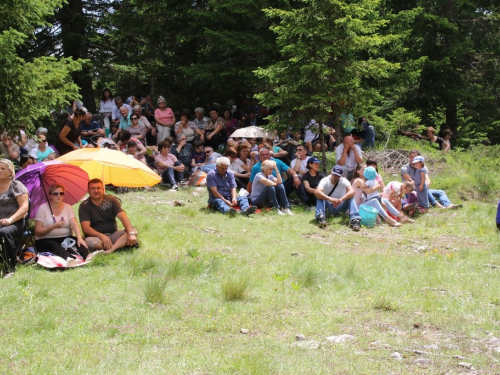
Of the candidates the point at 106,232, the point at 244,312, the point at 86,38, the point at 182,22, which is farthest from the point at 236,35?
the point at 244,312

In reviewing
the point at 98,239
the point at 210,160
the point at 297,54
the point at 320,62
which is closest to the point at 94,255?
the point at 98,239

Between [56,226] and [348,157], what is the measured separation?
7487 millimetres

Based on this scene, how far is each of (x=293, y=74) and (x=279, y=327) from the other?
9.64m

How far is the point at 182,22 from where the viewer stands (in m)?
19.5

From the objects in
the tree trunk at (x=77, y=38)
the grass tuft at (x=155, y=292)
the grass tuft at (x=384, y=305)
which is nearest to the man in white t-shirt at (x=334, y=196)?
the grass tuft at (x=384, y=305)

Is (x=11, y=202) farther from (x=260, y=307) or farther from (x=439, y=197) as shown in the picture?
(x=439, y=197)

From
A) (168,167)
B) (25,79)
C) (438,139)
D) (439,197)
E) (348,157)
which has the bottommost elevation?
(439,197)

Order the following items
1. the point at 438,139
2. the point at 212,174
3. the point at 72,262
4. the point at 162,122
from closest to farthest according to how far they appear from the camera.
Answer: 1. the point at 72,262
2. the point at 212,174
3. the point at 162,122
4. the point at 438,139

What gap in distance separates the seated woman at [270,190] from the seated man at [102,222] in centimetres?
404

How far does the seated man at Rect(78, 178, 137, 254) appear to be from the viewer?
30.8ft

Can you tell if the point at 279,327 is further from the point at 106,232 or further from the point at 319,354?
the point at 106,232

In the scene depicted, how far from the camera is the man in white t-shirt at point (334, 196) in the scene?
12422mm

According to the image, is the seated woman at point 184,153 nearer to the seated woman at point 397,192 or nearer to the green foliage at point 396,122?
the seated woman at point 397,192

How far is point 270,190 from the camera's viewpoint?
1308 cm
